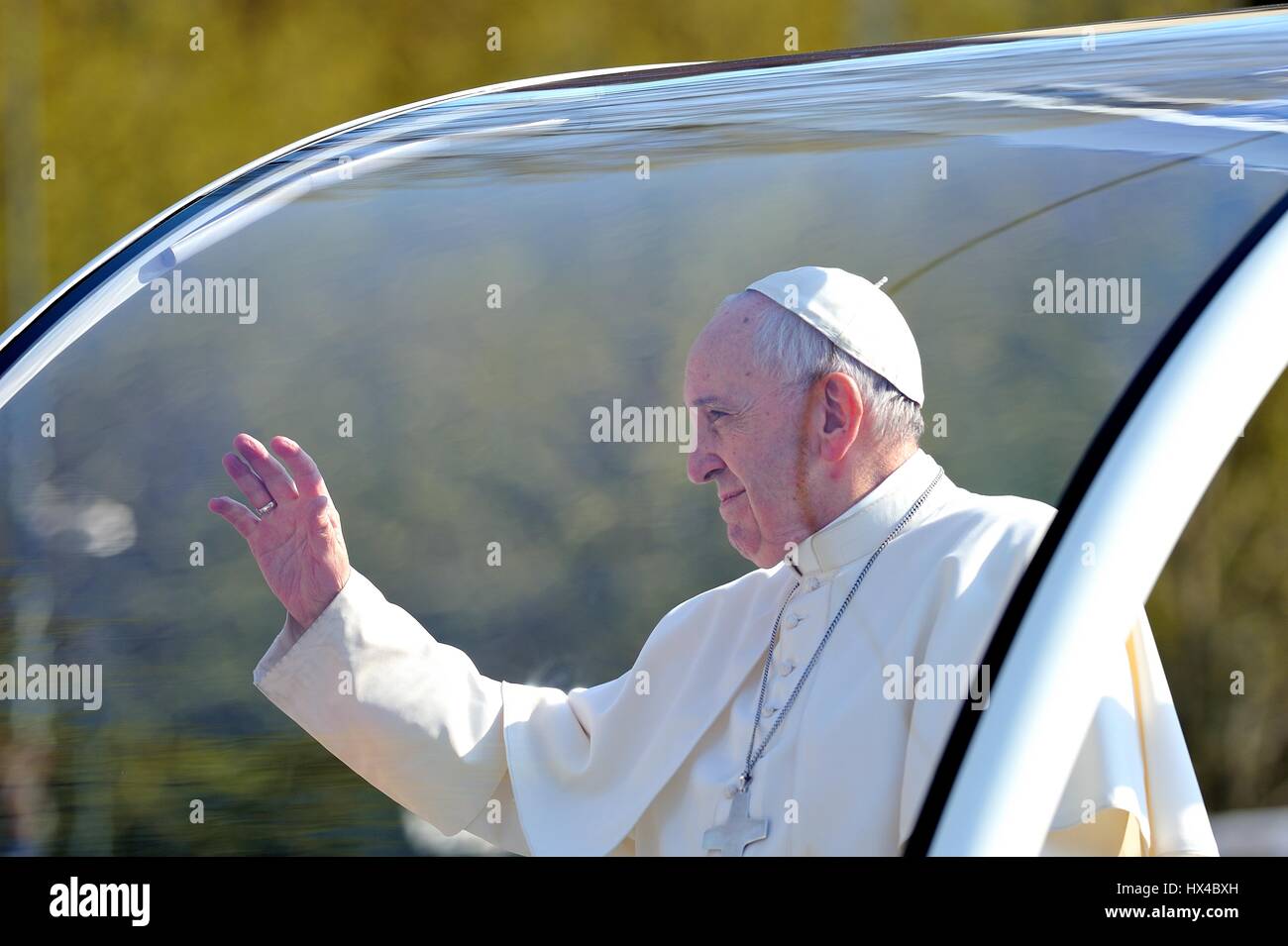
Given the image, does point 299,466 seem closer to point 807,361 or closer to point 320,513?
point 320,513

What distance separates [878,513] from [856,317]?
25 centimetres

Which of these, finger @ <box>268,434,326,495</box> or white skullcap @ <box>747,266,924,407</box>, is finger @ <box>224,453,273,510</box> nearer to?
finger @ <box>268,434,326,495</box>

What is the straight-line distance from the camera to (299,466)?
1917mm

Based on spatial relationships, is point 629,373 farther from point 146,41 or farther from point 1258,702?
point 1258,702

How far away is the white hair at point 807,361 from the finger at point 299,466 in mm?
569

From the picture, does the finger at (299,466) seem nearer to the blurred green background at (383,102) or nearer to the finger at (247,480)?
the finger at (247,480)

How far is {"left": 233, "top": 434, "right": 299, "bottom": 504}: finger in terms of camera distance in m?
1.91

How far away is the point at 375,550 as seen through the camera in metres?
1.95

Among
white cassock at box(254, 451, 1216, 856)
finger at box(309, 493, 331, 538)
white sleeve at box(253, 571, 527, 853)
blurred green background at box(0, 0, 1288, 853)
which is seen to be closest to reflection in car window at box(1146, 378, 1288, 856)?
blurred green background at box(0, 0, 1288, 853)

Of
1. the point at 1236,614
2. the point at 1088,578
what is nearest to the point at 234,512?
the point at 1088,578

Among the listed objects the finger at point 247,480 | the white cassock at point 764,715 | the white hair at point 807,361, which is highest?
the white hair at point 807,361

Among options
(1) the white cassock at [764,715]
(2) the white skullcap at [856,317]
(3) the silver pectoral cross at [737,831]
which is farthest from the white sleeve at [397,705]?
(2) the white skullcap at [856,317]

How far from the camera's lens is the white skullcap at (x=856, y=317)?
1.90 m
